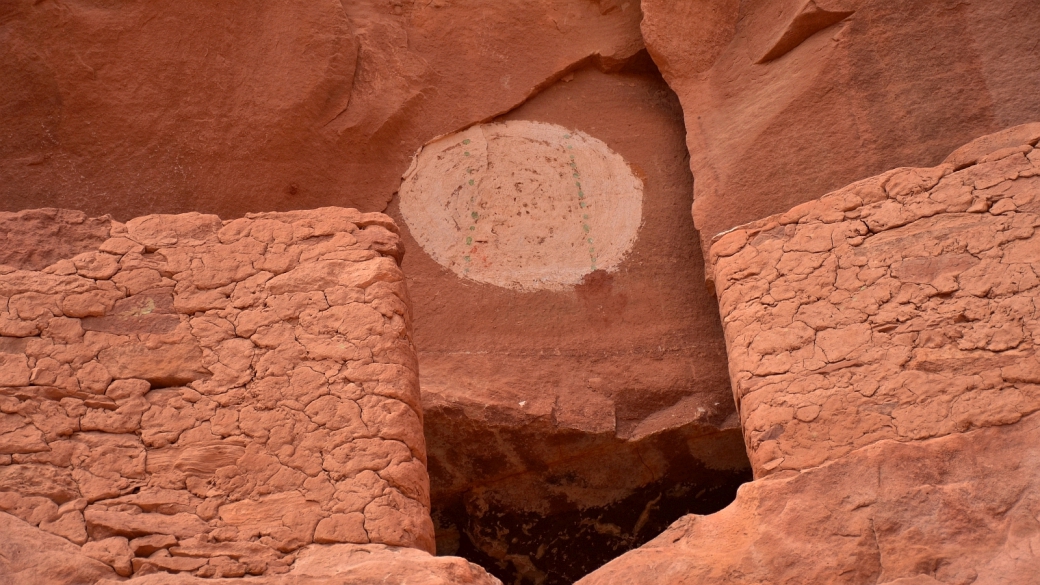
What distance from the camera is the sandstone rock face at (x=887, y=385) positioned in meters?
3.21

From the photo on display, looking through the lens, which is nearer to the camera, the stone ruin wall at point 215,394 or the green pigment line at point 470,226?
the stone ruin wall at point 215,394

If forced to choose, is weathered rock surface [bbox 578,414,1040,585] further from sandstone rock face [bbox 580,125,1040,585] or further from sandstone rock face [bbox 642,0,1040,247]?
sandstone rock face [bbox 642,0,1040,247]

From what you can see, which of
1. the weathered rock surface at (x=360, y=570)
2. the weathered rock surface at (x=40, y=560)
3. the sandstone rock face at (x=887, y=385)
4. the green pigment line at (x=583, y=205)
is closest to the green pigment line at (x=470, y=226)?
the green pigment line at (x=583, y=205)

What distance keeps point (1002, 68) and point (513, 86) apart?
2296mm

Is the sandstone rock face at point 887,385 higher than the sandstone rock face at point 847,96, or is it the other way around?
the sandstone rock face at point 847,96

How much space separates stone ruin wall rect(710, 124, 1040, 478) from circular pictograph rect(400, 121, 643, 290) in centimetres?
157

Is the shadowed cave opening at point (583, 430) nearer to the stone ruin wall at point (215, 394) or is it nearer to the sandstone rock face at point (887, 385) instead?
the sandstone rock face at point (887, 385)

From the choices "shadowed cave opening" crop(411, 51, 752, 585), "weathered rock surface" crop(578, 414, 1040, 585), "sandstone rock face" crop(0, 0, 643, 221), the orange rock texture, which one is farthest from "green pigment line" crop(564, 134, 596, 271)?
"weathered rock surface" crop(578, 414, 1040, 585)

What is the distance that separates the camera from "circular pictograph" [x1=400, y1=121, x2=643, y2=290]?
5.68 metres

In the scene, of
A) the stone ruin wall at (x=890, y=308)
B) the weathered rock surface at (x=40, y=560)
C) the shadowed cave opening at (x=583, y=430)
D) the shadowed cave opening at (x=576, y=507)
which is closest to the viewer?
the weathered rock surface at (x=40, y=560)

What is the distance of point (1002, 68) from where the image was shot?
4.82 metres

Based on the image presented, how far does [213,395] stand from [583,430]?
196cm

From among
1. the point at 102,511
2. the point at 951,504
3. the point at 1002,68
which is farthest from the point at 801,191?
the point at 102,511

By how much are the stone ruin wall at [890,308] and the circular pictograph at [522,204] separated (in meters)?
1.57
